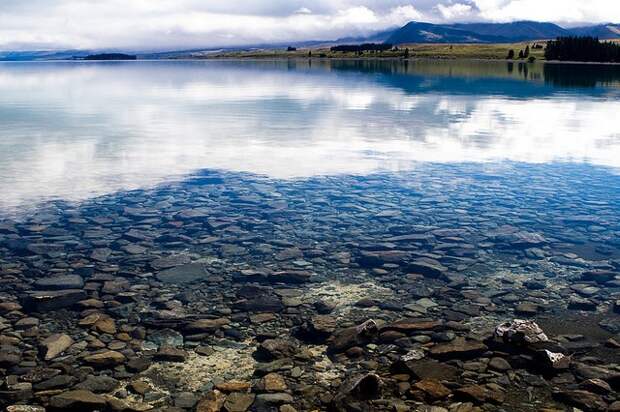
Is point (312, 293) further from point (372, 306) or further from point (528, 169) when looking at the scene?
point (528, 169)

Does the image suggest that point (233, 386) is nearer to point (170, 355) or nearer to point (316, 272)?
point (170, 355)

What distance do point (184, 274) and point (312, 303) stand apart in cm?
372

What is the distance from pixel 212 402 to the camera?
9.96m

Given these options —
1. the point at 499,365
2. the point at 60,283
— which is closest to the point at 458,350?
the point at 499,365

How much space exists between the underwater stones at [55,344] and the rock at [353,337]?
5.09 metres

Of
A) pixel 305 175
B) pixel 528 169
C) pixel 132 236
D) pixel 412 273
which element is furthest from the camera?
pixel 528 169

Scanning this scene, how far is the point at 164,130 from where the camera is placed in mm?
42531

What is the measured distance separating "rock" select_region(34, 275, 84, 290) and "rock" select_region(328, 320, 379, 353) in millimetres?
6607

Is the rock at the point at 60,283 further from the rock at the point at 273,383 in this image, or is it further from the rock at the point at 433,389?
the rock at the point at 433,389

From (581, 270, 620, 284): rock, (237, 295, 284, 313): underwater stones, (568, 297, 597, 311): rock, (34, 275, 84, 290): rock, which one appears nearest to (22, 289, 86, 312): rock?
(34, 275, 84, 290): rock

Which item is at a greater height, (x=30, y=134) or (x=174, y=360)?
(x=30, y=134)

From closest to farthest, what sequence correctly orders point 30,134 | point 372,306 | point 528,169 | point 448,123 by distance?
point 372,306 → point 528,169 → point 30,134 → point 448,123

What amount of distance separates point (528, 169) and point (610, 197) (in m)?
5.69

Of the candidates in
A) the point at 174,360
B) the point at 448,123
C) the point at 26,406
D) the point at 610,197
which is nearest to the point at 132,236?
A: the point at 174,360
